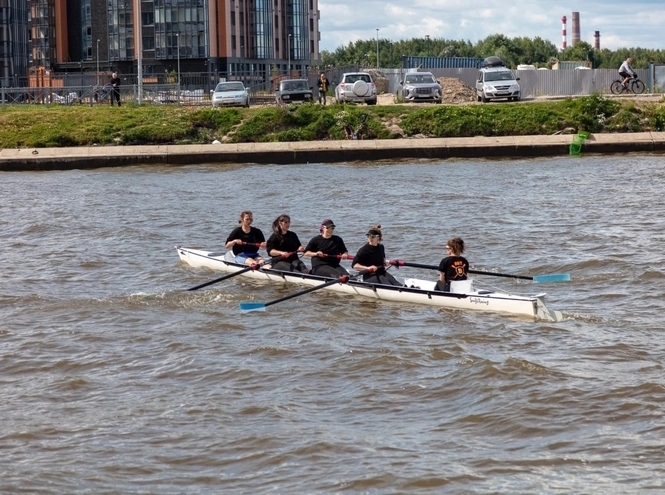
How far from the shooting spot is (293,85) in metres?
46.6

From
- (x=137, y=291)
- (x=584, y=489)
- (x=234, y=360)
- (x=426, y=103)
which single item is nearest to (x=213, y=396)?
(x=234, y=360)

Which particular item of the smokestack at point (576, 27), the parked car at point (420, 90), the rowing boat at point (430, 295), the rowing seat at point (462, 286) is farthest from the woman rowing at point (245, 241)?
the smokestack at point (576, 27)

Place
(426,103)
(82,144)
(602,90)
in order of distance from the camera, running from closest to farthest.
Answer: (82,144) → (426,103) → (602,90)

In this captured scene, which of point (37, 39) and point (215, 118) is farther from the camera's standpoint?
point (37, 39)

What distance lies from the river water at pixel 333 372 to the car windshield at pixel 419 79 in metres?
21.6

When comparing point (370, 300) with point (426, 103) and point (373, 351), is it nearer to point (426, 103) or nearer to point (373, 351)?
point (373, 351)

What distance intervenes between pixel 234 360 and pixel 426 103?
31796 mm

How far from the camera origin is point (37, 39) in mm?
97375

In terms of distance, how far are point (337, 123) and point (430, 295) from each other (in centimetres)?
2387

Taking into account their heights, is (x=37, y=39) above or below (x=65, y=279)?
above

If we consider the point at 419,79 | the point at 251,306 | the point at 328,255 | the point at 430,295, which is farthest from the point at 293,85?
the point at 430,295

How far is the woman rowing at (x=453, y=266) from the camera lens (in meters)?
14.9

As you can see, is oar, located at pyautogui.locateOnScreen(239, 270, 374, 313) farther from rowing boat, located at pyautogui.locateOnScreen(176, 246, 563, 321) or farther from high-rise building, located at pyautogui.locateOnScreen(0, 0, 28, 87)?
high-rise building, located at pyautogui.locateOnScreen(0, 0, 28, 87)

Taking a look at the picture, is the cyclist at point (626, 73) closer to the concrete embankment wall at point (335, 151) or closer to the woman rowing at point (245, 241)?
the concrete embankment wall at point (335, 151)
